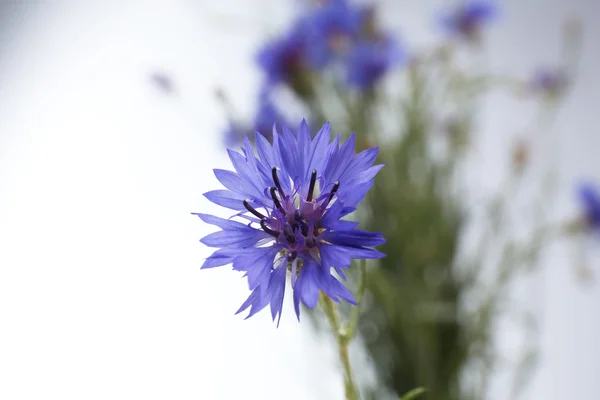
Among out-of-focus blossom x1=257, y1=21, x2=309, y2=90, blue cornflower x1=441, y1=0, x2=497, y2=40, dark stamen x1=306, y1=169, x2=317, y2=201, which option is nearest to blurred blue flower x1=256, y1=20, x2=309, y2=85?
out-of-focus blossom x1=257, y1=21, x2=309, y2=90

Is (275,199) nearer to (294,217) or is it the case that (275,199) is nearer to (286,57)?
(294,217)

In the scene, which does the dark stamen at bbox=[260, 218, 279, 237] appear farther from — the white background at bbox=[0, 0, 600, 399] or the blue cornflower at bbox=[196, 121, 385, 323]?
the white background at bbox=[0, 0, 600, 399]

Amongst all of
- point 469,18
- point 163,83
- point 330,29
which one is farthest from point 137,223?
point 469,18

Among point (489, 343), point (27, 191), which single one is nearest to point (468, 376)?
point (489, 343)

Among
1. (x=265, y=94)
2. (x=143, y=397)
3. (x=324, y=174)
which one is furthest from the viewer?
(x=143, y=397)

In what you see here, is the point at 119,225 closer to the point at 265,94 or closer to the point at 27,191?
the point at 27,191
